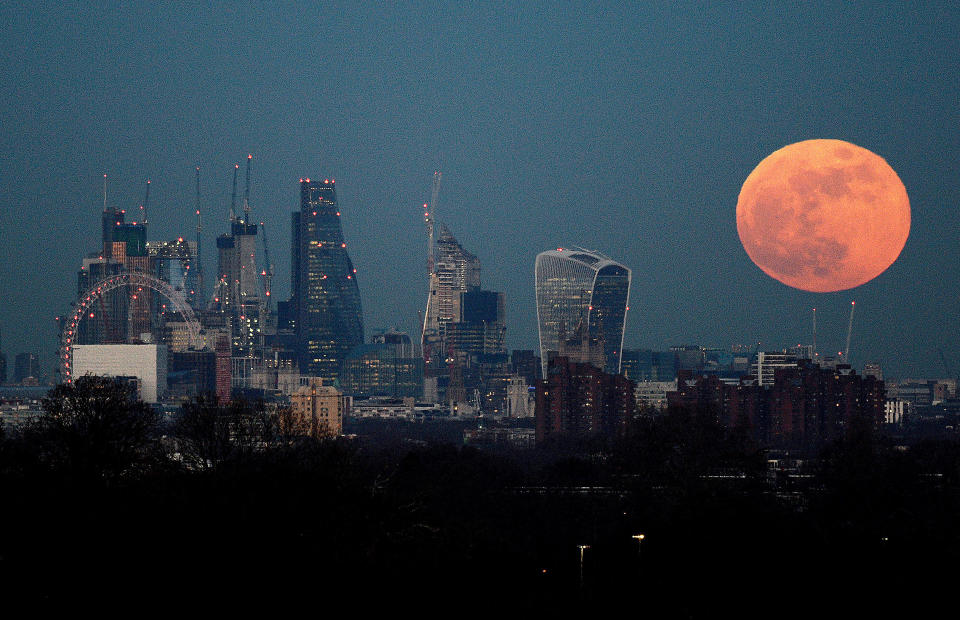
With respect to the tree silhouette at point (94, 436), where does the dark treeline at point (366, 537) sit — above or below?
below

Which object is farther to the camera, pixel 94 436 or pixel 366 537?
pixel 94 436

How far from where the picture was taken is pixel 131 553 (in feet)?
157

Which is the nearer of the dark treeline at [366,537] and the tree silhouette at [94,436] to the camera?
the dark treeline at [366,537]

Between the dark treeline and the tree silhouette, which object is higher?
the tree silhouette

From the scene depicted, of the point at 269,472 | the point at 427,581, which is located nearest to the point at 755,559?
the point at 427,581

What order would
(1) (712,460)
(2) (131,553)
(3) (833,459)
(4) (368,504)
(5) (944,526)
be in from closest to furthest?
(2) (131,553) → (4) (368,504) → (5) (944,526) → (1) (712,460) → (3) (833,459)

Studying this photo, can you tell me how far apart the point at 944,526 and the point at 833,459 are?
2620 centimetres

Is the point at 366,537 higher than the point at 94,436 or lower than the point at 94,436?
lower

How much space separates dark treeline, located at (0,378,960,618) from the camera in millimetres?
47844

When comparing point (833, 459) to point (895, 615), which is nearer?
point (895, 615)

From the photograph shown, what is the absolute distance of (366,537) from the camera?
181ft

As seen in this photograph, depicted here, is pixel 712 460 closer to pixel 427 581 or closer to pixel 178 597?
pixel 427 581

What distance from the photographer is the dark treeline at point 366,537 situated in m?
47.8

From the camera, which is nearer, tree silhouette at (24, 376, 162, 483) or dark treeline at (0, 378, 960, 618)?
dark treeline at (0, 378, 960, 618)
